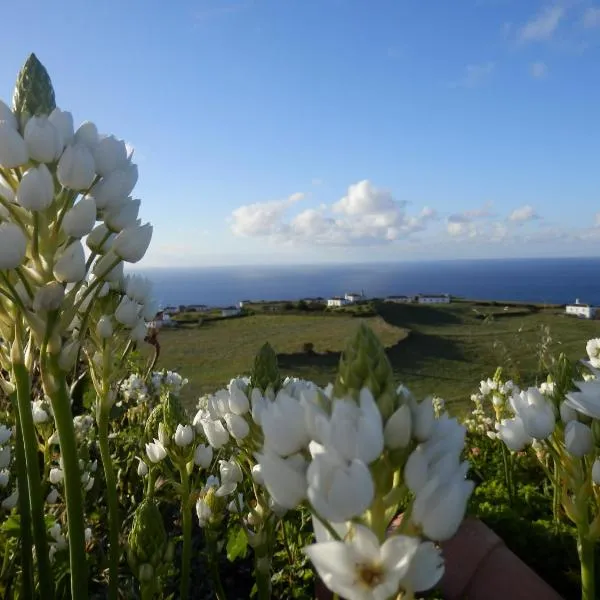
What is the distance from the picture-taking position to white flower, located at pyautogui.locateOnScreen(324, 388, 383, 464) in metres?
0.89

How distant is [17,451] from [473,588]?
2.09 m

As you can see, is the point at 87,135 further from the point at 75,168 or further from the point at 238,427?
the point at 238,427

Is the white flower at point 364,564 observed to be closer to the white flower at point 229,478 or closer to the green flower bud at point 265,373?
the green flower bud at point 265,373

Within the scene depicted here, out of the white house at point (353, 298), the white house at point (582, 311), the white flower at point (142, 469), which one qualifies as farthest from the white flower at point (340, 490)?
the white house at point (353, 298)

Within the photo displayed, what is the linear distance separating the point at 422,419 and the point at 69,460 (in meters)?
0.95

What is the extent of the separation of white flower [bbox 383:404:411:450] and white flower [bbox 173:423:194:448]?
137 centimetres

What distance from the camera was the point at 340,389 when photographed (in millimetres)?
1026

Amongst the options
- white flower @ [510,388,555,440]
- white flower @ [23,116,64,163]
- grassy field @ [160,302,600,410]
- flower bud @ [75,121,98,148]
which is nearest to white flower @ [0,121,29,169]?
white flower @ [23,116,64,163]

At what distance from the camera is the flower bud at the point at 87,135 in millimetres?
1526

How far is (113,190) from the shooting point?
1520 millimetres

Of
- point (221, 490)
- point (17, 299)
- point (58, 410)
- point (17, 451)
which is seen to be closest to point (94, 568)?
point (221, 490)

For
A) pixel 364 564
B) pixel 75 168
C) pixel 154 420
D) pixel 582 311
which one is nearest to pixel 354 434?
pixel 364 564

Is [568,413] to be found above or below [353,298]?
above

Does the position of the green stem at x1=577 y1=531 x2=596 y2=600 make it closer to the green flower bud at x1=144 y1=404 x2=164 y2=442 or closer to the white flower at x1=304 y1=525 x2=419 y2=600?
the white flower at x1=304 y1=525 x2=419 y2=600
